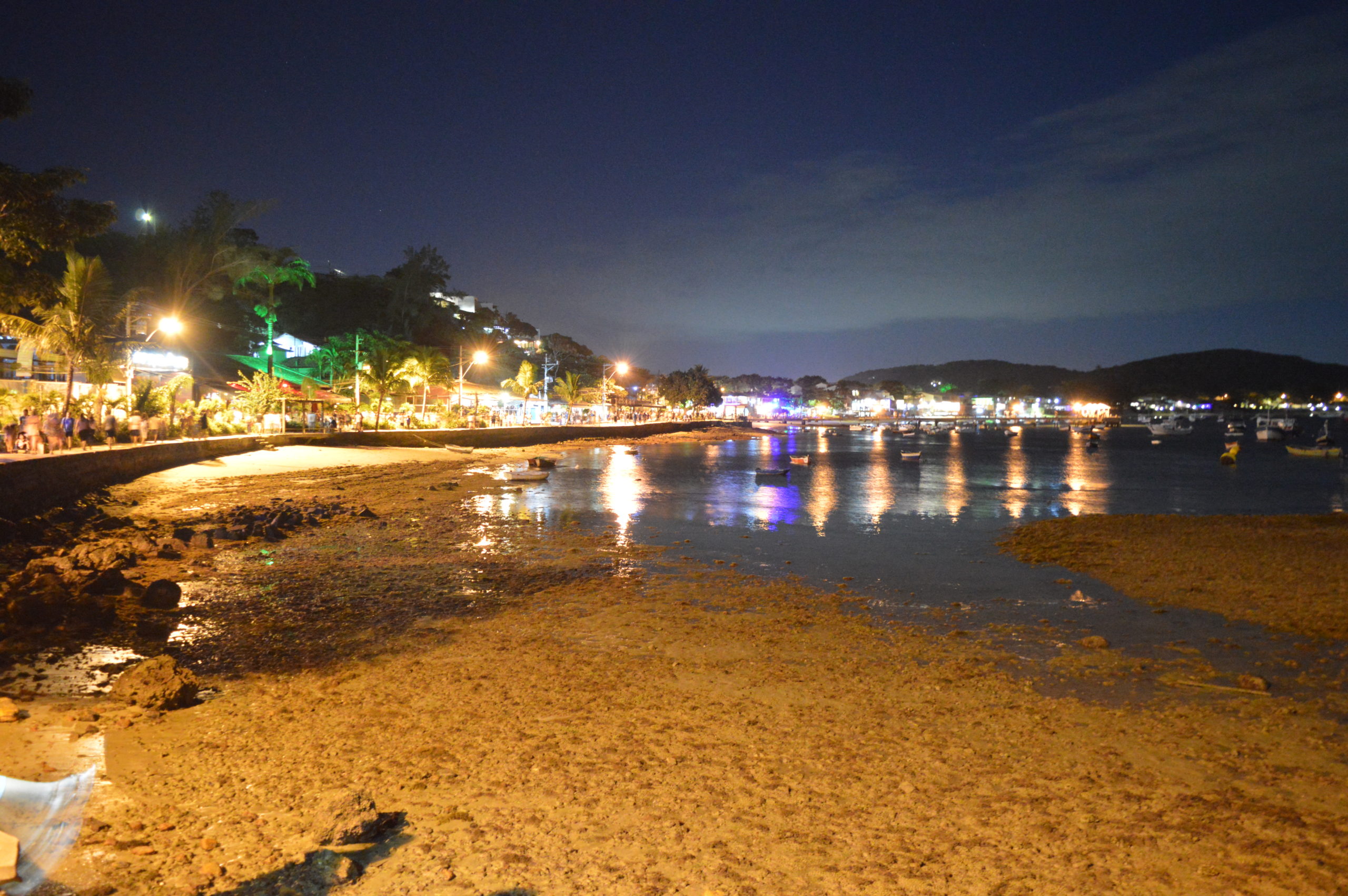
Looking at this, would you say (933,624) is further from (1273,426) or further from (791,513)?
(1273,426)

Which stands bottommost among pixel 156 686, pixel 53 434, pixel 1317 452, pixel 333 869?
pixel 333 869

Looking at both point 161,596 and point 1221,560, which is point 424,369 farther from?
point 1221,560

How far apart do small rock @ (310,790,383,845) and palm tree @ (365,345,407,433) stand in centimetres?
4241

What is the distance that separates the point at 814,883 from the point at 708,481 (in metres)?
31.3

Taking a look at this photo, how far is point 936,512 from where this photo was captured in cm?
2461

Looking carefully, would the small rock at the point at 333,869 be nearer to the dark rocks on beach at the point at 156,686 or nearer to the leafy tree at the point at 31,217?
the dark rocks on beach at the point at 156,686

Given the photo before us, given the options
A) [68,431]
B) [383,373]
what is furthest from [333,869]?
[383,373]

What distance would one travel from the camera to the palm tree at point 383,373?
149 ft

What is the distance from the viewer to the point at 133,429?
2684 cm

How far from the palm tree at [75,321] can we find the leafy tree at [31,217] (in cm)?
956

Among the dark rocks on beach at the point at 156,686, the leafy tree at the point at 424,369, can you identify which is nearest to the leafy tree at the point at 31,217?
the dark rocks on beach at the point at 156,686

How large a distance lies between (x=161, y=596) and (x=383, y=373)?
37855 millimetres

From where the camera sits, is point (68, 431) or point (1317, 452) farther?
point (1317, 452)

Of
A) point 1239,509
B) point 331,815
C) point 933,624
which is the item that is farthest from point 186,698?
point 1239,509
